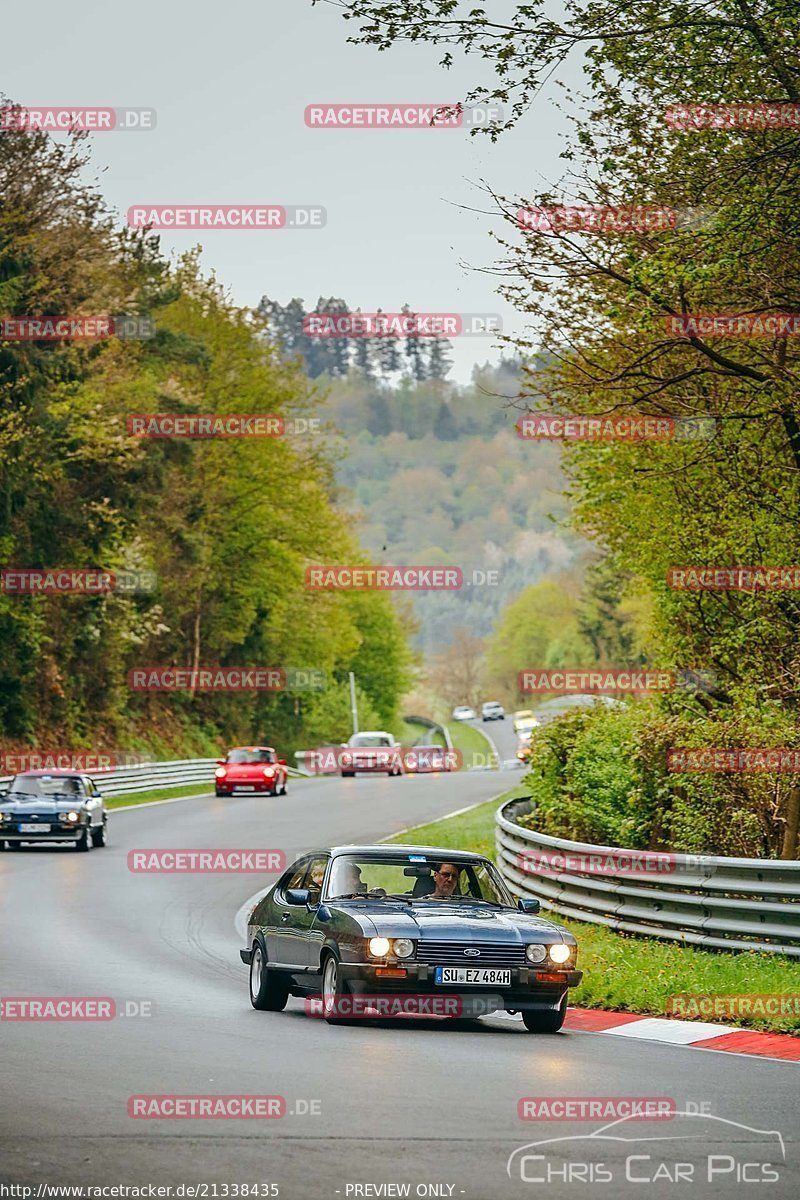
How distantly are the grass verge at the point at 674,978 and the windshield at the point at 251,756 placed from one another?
3572cm

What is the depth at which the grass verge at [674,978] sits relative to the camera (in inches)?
551

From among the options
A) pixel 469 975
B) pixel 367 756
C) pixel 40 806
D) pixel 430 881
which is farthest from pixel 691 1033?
pixel 367 756

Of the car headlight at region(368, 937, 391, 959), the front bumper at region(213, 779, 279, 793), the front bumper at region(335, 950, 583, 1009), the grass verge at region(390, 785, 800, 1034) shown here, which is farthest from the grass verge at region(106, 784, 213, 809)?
the car headlight at region(368, 937, 391, 959)

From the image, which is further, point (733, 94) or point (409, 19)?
A: point (733, 94)

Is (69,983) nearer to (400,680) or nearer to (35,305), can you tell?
(35,305)

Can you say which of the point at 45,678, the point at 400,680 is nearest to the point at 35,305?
the point at 45,678

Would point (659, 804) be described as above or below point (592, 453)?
below

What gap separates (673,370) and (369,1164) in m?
15.2

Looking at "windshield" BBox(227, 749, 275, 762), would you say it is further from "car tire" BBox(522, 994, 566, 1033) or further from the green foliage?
"car tire" BBox(522, 994, 566, 1033)

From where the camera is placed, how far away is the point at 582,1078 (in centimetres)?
1032

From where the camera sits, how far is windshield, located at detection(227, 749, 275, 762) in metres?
53.2

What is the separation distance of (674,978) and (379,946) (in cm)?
345

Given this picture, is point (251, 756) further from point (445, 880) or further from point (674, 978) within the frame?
point (445, 880)

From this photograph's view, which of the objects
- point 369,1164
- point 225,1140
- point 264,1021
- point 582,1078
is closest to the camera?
point 369,1164
